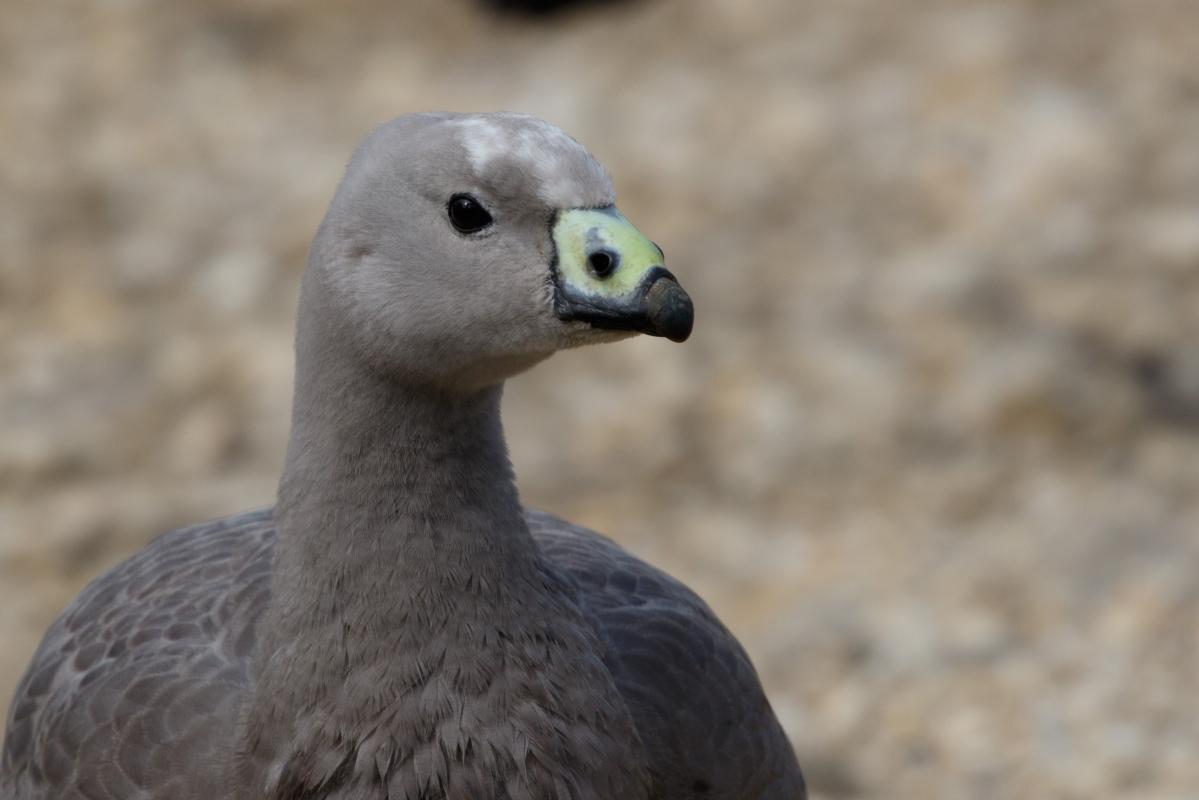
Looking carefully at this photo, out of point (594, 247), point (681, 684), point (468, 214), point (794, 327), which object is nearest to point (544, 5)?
point (794, 327)

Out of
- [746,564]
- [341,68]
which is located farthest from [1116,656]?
[341,68]

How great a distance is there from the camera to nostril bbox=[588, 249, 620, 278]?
221cm

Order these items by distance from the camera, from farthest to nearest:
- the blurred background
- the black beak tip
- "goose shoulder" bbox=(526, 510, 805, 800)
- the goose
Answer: the blurred background
"goose shoulder" bbox=(526, 510, 805, 800)
the goose
the black beak tip

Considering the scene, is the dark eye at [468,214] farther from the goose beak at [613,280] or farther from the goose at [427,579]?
the goose beak at [613,280]

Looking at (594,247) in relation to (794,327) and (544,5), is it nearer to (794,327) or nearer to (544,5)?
(794,327)

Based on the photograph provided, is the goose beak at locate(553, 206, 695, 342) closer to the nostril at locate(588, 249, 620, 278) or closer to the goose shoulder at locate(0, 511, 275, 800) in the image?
the nostril at locate(588, 249, 620, 278)

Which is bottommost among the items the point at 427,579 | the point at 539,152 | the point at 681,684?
the point at 427,579

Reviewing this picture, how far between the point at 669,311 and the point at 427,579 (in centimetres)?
60

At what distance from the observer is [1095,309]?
577cm

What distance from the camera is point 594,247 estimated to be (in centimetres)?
223

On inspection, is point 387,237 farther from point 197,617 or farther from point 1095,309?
point 1095,309

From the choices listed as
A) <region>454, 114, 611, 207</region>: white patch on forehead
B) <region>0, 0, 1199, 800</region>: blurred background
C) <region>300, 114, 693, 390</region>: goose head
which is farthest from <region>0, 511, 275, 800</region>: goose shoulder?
<region>0, 0, 1199, 800</region>: blurred background

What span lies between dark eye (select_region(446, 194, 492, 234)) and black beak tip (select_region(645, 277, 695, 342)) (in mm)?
282

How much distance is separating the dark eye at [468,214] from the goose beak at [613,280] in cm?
11
